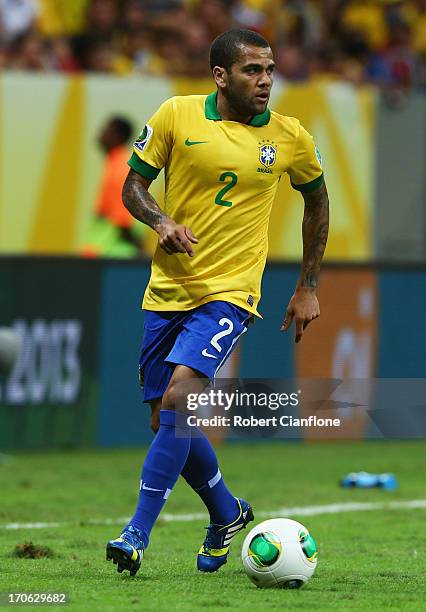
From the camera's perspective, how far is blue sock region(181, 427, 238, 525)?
6.50m

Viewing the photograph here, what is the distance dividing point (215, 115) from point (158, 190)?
901 cm

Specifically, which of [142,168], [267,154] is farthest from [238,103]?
[142,168]

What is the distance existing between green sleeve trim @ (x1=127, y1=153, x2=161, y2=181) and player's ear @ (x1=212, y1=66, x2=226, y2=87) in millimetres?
483

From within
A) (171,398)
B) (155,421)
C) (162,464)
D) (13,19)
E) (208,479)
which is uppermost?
(13,19)

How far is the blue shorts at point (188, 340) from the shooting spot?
243 inches

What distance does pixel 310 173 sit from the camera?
6.64 metres

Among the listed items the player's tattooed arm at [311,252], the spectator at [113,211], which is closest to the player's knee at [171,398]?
the player's tattooed arm at [311,252]

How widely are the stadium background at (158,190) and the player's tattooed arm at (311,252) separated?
3.94m

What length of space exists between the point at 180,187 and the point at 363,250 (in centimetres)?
1065

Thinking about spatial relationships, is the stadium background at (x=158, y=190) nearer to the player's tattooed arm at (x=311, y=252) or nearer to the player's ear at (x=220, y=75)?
the player's tattooed arm at (x=311, y=252)

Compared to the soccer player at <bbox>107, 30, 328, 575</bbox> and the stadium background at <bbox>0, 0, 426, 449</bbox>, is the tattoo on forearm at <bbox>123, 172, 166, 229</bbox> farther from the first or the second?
the stadium background at <bbox>0, 0, 426, 449</bbox>

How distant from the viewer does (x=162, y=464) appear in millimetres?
6199

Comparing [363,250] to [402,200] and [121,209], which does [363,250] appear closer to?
[402,200]

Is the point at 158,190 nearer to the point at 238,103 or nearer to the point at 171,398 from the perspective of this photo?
the point at 238,103
